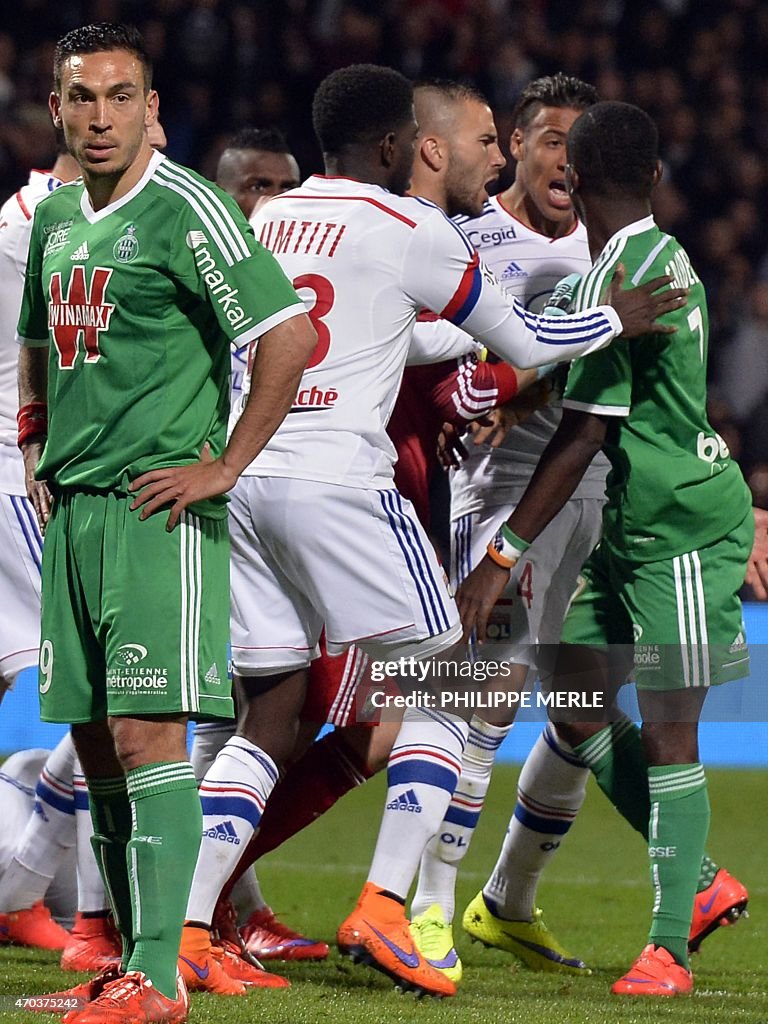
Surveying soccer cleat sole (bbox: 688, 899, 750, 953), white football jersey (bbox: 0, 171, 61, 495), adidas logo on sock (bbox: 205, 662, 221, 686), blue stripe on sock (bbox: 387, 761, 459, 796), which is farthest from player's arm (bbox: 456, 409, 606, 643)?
white football jersey (bbox: 0, 171, 61, 495)

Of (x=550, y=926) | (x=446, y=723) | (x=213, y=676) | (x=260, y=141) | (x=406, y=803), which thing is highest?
(x=260, y=141)

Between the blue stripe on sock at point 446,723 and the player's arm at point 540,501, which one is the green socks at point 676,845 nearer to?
the blue stripe on sock at point 446,723

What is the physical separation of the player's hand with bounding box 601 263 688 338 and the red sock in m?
1.33

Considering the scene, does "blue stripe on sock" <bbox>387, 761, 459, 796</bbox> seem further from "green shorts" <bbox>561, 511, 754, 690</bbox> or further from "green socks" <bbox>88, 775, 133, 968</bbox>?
"green socks" <bbox>88, 775, 133, 968</bbox>

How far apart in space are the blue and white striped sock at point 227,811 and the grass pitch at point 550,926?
0.25m

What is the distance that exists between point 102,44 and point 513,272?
1.94 m

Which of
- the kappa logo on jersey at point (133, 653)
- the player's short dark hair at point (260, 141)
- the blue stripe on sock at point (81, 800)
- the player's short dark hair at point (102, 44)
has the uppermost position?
the player's short dark hair at point (102, 44)

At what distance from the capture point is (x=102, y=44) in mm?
3391

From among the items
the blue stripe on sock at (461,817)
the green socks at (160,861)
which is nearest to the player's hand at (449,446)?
the blue stripe on sock at (461,817)

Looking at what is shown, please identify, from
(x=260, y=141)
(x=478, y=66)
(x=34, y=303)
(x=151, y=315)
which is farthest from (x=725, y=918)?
(x=478, y=66)

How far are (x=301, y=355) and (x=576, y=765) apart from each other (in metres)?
1.79

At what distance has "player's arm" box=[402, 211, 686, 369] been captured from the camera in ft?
13.0

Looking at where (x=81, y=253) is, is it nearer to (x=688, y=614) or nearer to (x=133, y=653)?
(x=133, y=653)

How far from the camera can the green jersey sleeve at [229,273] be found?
3277 mm
